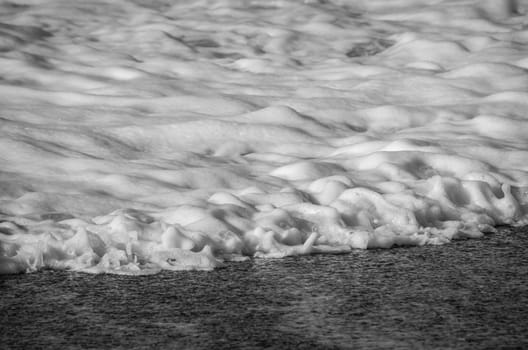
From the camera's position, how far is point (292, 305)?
265 cm

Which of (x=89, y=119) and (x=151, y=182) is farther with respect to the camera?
(x=89, y=119)

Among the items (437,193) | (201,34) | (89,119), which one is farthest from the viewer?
(201,34)

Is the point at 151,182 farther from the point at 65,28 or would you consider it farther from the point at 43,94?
the point at 65,28

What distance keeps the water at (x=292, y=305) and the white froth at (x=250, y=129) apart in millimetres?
173

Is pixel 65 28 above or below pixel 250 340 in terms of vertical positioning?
below

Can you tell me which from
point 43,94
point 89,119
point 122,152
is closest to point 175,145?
point 122,152

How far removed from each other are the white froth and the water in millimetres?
173

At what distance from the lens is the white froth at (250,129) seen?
3.39 meters

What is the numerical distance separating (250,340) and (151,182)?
184 centimetres

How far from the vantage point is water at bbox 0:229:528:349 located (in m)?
2.34

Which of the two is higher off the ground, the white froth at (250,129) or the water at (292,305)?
the water at (292,305)

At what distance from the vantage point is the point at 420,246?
340cm

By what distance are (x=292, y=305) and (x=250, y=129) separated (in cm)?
246

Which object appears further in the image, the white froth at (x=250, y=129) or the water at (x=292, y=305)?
the white froth at (x=250, y=129)
